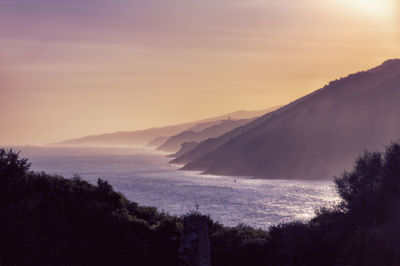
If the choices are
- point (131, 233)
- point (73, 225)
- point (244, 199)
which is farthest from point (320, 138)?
point (73, 225)

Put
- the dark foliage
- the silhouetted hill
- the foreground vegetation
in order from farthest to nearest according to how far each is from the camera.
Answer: the silhouetted hill < the dark foliage < the foreground vegetation

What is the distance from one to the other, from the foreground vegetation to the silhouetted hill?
5114 inches

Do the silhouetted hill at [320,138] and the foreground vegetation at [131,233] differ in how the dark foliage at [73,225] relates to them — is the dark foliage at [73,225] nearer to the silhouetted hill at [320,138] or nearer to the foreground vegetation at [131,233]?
the foreground vegetation at [131,233]

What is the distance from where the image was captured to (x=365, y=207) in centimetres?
2759

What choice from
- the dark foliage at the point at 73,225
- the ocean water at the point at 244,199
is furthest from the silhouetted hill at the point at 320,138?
the dark foliage at the point at 73,225

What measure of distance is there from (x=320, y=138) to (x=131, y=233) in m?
150

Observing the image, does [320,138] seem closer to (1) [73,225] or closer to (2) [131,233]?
(2) [131,233]

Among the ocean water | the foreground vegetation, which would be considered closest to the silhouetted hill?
the ocean water

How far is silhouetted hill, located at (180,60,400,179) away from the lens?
511 ft

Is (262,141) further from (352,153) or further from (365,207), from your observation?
(365,207)

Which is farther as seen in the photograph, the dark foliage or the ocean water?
the ocean water

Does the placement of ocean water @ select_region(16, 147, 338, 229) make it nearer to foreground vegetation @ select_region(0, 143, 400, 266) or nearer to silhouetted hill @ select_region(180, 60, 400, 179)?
silhouetted hill @ select_region(180, 60, 400, 179)

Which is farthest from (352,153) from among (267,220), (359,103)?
(267,220)

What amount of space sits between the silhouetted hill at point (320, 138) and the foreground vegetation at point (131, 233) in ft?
426
